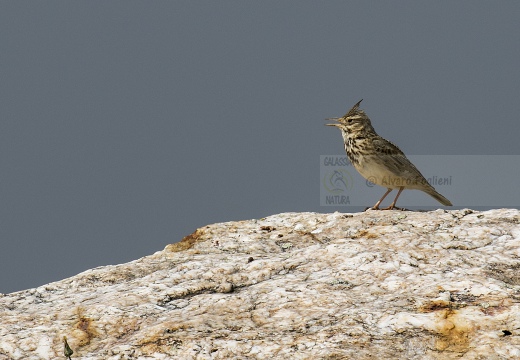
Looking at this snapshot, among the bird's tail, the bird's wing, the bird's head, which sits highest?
the bird's head

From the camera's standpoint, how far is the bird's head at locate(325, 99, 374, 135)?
45.8 feet

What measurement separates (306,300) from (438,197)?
28.2ft

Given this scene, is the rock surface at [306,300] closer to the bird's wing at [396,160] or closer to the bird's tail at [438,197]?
the bird's wing at [396,160]

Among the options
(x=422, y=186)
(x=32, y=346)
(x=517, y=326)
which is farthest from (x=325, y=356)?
(x=422, y=186)

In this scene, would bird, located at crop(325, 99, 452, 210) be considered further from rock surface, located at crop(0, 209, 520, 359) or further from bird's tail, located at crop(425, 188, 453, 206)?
rock surface, located at crop(0, 209, 520, 359)

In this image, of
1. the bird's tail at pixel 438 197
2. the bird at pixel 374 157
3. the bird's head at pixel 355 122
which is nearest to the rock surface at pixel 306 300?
the bird at pixel 374 157

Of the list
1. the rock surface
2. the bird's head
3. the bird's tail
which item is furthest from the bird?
the rock surface

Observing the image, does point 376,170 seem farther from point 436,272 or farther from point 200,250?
point 436,272

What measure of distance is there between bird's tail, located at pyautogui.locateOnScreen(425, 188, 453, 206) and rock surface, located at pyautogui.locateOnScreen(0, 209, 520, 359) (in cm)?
529

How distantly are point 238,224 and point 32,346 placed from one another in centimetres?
419

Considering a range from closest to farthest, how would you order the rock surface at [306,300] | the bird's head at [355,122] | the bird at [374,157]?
the rock surface at [306,300] → the bird at [374,157] → the bird's head at [355,122]

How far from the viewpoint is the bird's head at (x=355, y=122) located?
13953 millimetres

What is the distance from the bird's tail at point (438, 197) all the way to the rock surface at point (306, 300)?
Result: 5286mm

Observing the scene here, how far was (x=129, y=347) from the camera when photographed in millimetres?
6129
